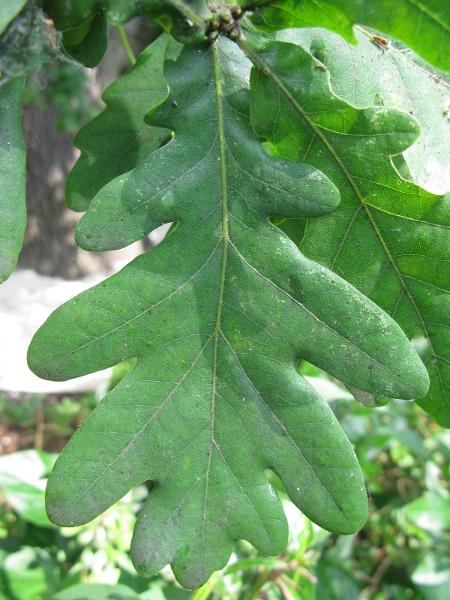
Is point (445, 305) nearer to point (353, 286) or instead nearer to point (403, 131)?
point (353, 286)

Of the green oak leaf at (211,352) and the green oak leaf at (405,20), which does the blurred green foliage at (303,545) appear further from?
the green oak leaf at (405,20)

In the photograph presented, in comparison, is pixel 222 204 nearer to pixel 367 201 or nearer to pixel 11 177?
pixel 367 201

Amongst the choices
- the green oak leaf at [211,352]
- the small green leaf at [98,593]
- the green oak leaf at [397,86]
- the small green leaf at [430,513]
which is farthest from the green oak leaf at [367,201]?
the small green leaf at [430,513]

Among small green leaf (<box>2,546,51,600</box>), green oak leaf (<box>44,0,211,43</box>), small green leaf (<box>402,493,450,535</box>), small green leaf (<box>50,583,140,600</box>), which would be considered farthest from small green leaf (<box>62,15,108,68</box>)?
small green leaf (<box>402,493,450,535</box>)

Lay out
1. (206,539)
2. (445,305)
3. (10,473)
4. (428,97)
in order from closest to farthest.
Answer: (206,539), (445,305), (428,97), (10,473)

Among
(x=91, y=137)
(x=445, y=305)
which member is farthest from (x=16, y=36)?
(x=445, y=305)

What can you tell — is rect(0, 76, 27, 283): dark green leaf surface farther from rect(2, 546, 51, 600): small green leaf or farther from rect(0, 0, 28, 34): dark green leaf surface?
rect(2, 546, 51, 600): small green leaf
